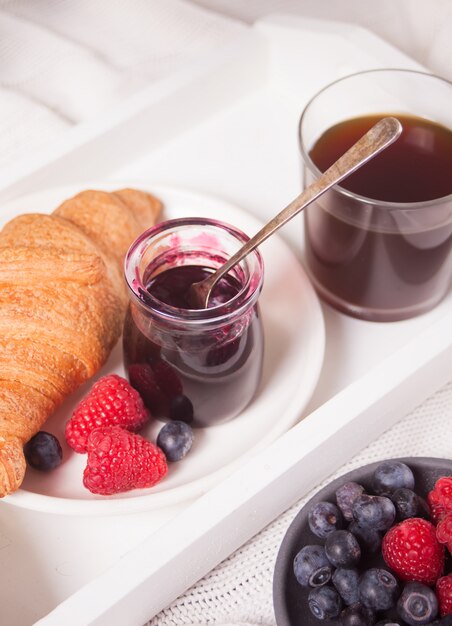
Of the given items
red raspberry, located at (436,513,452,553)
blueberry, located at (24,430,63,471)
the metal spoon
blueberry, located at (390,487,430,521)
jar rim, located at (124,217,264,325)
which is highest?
the metal spoon

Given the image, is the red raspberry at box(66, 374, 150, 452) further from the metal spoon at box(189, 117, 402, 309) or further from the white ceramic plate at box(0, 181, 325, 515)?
the metal spoon at box(189, 117, 402, 309)

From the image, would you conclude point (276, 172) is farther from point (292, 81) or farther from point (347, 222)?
point (347, 222)

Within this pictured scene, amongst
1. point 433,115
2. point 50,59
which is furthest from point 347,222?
point 50,59

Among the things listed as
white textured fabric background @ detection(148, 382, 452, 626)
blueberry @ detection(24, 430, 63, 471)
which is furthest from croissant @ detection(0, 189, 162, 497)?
white textured fabric background @ detection(148, 382, 452, 626)

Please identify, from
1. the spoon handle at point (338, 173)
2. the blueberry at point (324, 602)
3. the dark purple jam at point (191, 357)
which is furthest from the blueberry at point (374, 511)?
the spoon handle at point (338, 173)

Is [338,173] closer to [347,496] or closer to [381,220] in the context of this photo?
[381,220]

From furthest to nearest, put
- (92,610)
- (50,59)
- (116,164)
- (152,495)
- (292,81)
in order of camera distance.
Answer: (50,59) < (292,81) < (116,164) < (152,495) < (92,610)

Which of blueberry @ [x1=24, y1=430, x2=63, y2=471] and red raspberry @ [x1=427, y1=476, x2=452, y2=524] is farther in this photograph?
blueberry @ [x1=24, y1=430, x2=63, y2=471]
